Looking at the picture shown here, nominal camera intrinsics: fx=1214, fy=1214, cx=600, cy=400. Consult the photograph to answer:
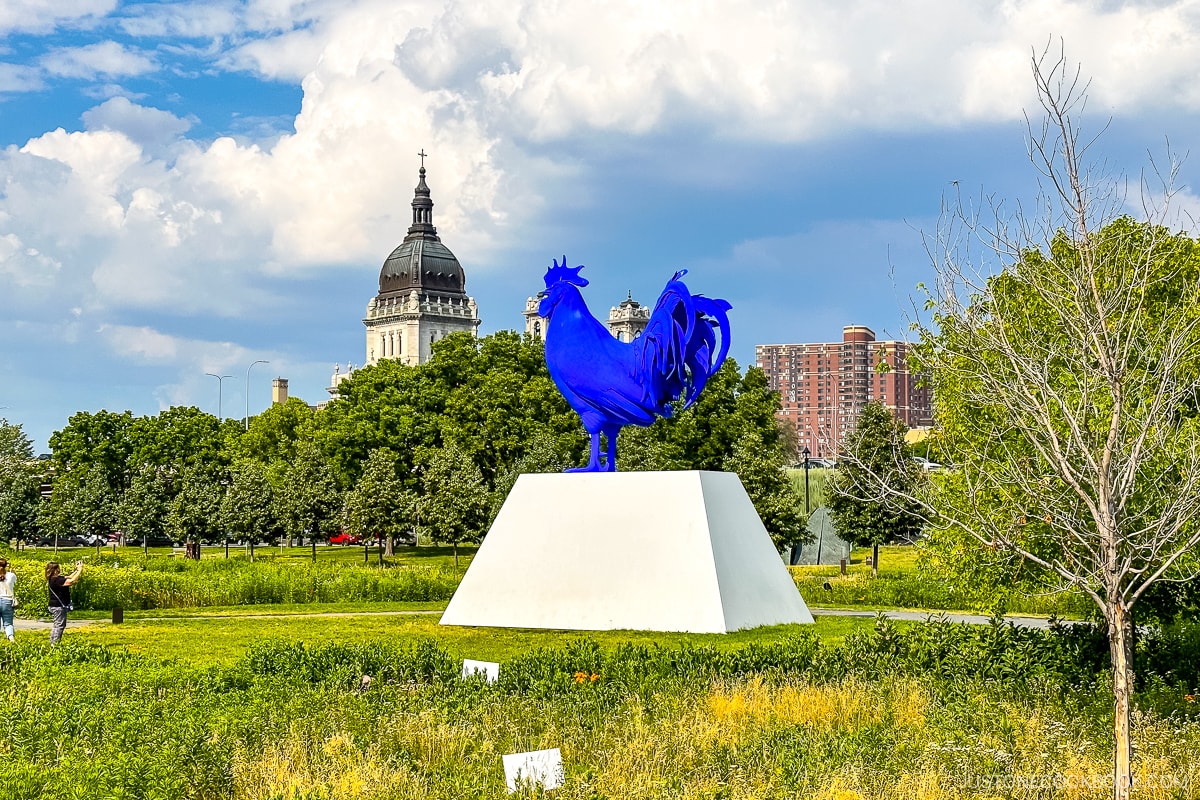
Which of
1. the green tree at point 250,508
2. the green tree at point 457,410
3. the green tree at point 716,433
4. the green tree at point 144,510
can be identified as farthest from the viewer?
the green tree at point 457,410

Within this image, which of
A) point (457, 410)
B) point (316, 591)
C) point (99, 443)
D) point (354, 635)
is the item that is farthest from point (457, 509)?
point (99, 443)

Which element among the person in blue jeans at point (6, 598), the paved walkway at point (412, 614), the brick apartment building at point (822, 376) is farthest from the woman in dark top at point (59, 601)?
the brick apartment building at point (822, 376)

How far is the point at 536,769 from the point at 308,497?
42964 mm

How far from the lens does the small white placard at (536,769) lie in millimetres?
8734

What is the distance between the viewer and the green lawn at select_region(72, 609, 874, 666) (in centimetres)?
1811

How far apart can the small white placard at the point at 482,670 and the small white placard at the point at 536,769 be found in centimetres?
396

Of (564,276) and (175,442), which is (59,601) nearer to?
(564,276)

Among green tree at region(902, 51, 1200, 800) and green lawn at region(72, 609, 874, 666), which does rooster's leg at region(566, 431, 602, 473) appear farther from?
green tree at region(902, 51, 1200, 800)

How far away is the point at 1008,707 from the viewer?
38.3 feet

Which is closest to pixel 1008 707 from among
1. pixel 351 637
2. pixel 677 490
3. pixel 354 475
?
pixel 677 490

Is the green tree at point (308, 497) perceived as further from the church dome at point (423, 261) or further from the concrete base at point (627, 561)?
the church dome at point (423, 261)

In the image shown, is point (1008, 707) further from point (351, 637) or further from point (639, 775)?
point (351, 637)

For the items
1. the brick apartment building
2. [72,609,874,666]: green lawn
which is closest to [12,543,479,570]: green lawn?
[72,609,874,666]: green lawn

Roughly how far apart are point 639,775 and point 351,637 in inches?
451
